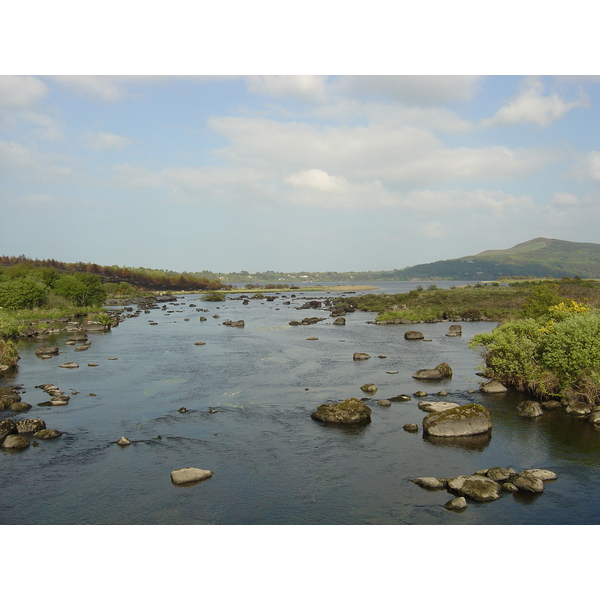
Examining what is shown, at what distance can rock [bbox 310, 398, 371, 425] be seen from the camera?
87.0 ft

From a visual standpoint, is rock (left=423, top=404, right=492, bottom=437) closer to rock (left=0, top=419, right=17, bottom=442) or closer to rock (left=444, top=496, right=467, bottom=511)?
rock (left=444, top=496, right=467, bottom=511)

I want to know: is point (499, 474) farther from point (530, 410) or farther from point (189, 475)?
point (189, 475)

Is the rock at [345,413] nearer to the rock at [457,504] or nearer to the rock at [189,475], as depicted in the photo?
the rock at [189,475]

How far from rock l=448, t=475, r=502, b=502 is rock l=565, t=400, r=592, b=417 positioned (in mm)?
12326

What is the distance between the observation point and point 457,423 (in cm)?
2492

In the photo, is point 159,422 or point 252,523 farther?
point 159,422

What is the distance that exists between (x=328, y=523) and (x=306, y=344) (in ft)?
125

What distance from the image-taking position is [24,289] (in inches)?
2975

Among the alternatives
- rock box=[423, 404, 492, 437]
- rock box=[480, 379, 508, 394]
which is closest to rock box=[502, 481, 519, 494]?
rock box=[423, 404, 492, 437]

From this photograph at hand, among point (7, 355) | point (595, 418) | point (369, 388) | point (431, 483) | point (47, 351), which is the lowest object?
point (431, 483)

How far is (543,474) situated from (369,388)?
1447 cm

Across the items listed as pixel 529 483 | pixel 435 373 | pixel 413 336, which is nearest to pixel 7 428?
pixel 529 483

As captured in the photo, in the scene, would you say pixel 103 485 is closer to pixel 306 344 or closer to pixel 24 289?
pixel 306 344
